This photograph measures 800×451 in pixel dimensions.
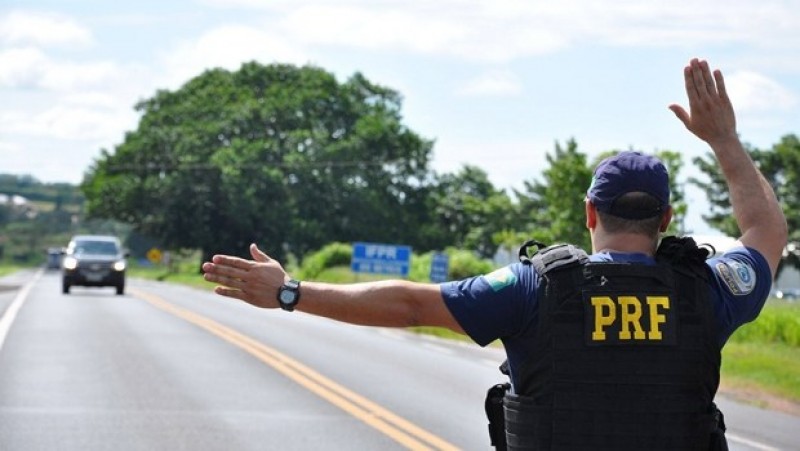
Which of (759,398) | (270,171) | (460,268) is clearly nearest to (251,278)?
(759,398)

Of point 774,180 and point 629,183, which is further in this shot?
point 774,180

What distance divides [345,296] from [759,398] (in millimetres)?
13873

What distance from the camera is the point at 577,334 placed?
4.27m

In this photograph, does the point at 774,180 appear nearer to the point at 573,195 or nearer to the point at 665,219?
the point at 573,195

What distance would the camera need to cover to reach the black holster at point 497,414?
4.56 meters

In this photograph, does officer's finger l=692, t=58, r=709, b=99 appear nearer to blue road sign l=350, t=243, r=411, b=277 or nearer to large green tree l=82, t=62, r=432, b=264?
blue road sign l=350, t=243, r=411, b=277

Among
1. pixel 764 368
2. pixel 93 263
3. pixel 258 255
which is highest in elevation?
pixel 258 255

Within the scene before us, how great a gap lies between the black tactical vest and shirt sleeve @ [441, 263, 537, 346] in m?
0.05

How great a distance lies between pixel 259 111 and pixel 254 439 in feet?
260

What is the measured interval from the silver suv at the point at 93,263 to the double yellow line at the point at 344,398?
706 inches

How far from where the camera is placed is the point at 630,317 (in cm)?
427

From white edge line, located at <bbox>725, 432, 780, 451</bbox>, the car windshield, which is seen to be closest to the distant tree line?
the car windshield

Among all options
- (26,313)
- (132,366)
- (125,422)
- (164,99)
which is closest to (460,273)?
(26,313)

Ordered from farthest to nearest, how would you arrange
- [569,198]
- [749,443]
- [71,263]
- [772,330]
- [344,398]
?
[569,198] → [71,263] → [772,330] → [344,398] → [749,443]
